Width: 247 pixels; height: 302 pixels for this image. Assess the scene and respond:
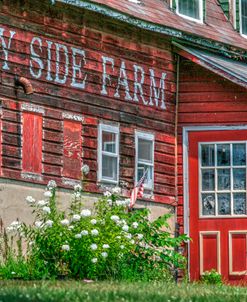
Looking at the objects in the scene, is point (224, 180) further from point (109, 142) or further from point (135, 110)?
point (109, 142)

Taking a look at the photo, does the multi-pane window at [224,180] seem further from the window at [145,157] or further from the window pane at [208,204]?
the window at [145,157]

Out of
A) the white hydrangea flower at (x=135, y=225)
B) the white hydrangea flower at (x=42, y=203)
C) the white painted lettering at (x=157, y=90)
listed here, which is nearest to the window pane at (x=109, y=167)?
the white painted lettering at (x=157, y=90)

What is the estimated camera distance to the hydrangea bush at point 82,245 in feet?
60.8

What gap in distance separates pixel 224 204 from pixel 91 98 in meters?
3.70

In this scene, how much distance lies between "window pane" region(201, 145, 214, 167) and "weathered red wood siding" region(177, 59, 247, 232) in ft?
1.45

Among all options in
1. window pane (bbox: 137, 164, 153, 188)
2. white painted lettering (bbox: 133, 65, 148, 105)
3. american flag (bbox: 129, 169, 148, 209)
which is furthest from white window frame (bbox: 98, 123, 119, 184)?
white painted lettering (bbox: 133, 65, 148, 105)

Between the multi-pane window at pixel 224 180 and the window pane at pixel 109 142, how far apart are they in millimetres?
2288

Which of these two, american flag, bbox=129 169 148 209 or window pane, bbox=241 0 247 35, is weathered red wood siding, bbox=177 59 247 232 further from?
window pane, bbox=241 0 247 35

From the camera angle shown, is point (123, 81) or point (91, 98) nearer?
point (91, 98)

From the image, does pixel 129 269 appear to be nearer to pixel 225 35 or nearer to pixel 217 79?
pixel 217 79

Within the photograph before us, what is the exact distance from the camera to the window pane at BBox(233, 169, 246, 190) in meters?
25.2

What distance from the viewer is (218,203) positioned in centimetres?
2533

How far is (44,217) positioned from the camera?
19188 mm

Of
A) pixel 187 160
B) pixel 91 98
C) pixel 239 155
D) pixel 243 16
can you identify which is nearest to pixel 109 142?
pixel 91 98
